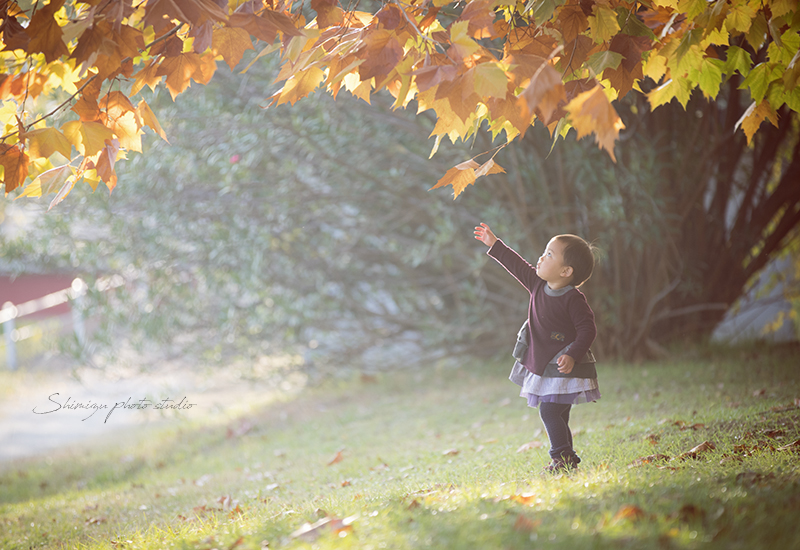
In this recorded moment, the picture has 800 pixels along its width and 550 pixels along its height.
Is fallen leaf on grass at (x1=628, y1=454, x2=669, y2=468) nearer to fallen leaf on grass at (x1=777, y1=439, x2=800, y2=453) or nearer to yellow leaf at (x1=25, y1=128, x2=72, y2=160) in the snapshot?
fallen leaf on grass at (x1=777, y1=439, x2=800, y2=453)

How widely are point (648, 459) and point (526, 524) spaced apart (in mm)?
1369

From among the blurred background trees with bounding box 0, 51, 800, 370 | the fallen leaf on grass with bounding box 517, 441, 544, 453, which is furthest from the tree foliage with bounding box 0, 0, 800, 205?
the blurred background trees with bounding box 0, 51, 800, 370

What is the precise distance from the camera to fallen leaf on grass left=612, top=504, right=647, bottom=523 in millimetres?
2182

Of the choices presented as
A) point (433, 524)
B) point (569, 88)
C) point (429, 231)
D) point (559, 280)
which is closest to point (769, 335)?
point (429, 231)

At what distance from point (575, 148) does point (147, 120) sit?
441 cm

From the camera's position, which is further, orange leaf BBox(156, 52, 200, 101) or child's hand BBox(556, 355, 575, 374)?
child's hand BBox(556, 355, 575, 374)

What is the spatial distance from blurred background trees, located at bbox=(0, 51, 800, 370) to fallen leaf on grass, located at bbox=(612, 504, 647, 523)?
4.15 m

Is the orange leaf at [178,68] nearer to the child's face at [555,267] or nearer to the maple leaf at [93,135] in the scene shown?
the maple leaf at [93,135]

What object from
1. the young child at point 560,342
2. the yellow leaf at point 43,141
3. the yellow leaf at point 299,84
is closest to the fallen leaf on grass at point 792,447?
the young child at point 560,342

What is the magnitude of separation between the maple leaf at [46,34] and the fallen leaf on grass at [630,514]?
2.73 metres

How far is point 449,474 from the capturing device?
3691 mm

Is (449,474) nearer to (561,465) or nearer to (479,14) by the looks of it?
(561,465)

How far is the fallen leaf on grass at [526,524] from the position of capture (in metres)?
2.19

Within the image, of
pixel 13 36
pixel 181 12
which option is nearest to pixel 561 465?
pixel 181 12
